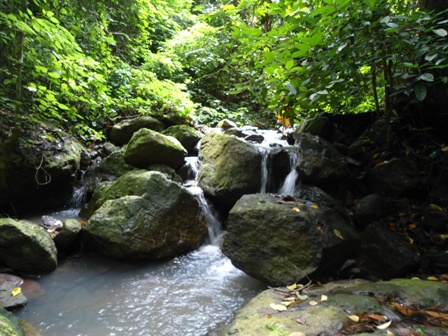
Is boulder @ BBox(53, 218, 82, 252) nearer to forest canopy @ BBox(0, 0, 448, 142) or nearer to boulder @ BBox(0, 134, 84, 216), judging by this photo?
boulder @ BBox(0, 134, 84, 216)

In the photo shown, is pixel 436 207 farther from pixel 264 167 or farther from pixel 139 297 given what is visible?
pixel 139 297

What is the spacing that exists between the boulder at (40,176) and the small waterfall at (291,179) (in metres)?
4.47

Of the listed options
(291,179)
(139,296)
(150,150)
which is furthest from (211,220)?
(139,296)

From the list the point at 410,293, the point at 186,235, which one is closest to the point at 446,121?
the point at 410,293

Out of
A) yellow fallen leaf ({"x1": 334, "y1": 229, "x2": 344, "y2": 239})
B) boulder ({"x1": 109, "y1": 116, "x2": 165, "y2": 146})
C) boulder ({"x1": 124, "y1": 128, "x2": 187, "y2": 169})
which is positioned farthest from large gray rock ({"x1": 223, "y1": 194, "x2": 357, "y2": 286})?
boulder ({"x1": 109, "y1": 116, "x2": 165, "y2": 146})

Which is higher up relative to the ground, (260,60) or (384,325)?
(260,60)

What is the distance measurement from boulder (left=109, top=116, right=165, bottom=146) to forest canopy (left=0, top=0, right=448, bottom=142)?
1.06ft

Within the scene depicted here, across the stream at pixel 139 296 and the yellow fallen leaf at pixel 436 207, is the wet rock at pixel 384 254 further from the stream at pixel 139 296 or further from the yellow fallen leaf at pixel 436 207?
the stream at pixel 139 296

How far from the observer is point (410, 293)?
270cm

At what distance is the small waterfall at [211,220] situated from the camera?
5543 millimetres

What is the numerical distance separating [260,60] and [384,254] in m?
3.40

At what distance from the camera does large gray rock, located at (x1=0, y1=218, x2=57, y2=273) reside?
3.92 meters

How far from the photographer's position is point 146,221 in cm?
466

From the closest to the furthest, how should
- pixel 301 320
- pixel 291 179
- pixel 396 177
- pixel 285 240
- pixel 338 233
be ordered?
pixel 301 320 → pixel 285 240 → pixel 338 233 → pixel 396 177 → pixel 291 179
